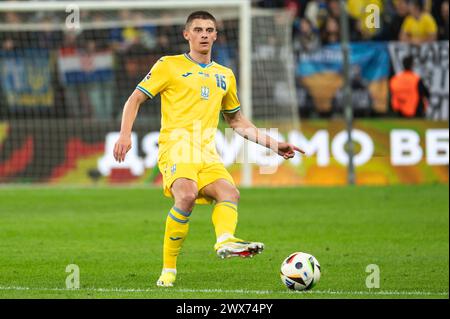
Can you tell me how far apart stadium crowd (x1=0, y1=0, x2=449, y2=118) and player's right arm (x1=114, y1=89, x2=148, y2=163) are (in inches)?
504

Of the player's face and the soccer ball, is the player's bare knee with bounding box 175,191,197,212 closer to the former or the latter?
the soccer ball

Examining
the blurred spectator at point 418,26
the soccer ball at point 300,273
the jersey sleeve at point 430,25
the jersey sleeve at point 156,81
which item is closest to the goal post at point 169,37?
the blurred spectator at point 418,26

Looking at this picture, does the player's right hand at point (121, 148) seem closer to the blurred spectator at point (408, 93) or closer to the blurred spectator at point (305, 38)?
the blurred spectator at point (408, 93)

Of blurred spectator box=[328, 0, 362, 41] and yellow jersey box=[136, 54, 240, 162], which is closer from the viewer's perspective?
yellow jersey box=[136, 54, 240, 162]

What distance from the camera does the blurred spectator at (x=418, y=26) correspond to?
21344 millimetres

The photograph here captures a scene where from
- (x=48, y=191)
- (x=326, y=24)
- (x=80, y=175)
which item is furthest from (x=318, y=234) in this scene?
(x=326, y=24)

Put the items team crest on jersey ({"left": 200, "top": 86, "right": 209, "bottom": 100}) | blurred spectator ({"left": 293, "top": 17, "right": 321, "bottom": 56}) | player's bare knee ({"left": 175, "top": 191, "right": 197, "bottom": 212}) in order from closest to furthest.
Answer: player's bare knee ({"left": 175, "top": 191, "right": 197, "bottom": 212}) → team crest on jersey ({"left": 200, "top": 86, "right": 209, "bottom": 100}) → blurred spectator ({"left": 293, "top": 17, "right": 321, "bottom": 56})

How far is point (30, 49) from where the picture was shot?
72.8 feet

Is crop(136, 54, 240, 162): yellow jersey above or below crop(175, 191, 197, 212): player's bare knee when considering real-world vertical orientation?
above

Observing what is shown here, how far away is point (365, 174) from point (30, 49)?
737 centimetres

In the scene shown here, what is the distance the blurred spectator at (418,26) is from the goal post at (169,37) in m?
2.41

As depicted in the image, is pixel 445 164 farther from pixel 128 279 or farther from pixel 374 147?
pixel 128 279

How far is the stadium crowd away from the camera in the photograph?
21.9 metres

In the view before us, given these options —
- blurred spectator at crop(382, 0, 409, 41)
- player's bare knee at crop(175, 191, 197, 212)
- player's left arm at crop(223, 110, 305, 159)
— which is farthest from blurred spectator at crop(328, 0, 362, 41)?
player's bare knee at crop(175, 191, 197, 212)
